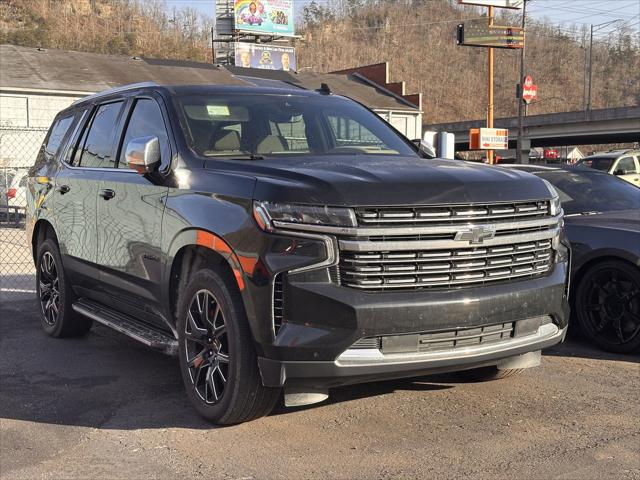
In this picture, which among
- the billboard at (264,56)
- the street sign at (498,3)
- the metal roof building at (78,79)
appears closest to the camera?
the street sign at (498,3)

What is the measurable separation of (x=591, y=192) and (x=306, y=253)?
4.42m

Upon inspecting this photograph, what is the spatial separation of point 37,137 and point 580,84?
123525 millimetres

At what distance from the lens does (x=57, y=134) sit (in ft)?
23.2

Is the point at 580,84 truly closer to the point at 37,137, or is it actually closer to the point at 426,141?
the point at 37,137

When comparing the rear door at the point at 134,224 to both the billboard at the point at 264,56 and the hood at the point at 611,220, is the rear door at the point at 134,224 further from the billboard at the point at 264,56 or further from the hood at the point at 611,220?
the billboard at the point at 264,56

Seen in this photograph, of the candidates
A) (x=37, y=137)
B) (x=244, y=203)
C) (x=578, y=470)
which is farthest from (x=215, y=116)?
(x=37, y=137)

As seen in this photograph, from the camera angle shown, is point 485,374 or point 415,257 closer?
point 415,257

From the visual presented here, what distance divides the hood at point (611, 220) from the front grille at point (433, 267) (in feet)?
7.27

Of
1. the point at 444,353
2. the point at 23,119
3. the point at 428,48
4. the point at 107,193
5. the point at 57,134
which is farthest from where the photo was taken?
the point at 428,48

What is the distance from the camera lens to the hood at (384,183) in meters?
3.88

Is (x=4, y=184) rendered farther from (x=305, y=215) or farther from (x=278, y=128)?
(x=305, y=215)

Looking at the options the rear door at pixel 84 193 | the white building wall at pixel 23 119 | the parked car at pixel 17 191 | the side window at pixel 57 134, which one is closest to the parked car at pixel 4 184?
the parked car at pixel 17 191

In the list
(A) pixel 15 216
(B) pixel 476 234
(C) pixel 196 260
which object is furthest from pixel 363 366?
(A) pixel 15 216

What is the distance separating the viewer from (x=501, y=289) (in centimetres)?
415
